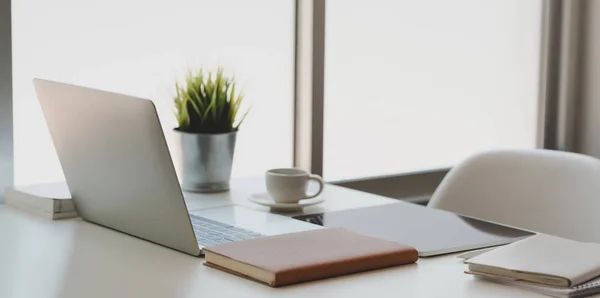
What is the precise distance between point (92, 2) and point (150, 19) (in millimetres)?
138

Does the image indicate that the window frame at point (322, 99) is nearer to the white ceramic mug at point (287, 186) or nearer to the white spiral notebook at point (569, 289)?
the white ceramic mug at point (287, 186)

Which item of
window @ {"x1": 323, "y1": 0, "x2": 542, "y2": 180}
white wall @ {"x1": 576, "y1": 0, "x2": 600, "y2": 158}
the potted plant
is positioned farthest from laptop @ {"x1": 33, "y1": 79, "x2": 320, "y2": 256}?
white wall @ {"x1": 576, "y1": 0, "x2": 600, "y2": 158}

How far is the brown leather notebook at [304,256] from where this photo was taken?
1.40 meters

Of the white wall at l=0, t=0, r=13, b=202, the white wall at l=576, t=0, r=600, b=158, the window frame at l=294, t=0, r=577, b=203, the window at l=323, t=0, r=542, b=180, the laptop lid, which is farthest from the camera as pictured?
the white wall at l=576, t=0, r=600, b=158

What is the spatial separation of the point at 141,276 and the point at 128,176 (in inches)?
9.6

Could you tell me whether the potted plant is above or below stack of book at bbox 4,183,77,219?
above

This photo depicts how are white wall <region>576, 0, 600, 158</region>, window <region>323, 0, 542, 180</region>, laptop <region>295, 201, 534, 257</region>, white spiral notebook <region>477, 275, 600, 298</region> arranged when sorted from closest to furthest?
white spiral notebook <region>477, 275, 600, 298</region>, laptop <region>295, 201, 534, 257</region>, window <region>323, 0, 542, 180</region>, white wall <region>576, 0, 600, 158</region>

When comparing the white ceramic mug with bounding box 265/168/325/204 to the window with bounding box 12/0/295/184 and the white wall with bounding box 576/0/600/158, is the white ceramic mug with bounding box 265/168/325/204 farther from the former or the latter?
the white wall with bounding box 576/0/600/158

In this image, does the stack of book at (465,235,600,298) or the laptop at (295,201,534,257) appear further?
the laptop at (295,201,534,257)

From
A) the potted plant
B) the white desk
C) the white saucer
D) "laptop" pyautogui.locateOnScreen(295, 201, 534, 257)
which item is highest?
the potted plant

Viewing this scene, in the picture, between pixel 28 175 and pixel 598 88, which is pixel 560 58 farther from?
pixel 28 175

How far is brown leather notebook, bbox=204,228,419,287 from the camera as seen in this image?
1.40 meters

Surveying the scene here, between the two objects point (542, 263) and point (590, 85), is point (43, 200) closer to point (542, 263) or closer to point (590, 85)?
point (542, 263)

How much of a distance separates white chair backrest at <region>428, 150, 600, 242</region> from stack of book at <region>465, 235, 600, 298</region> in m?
0.46
